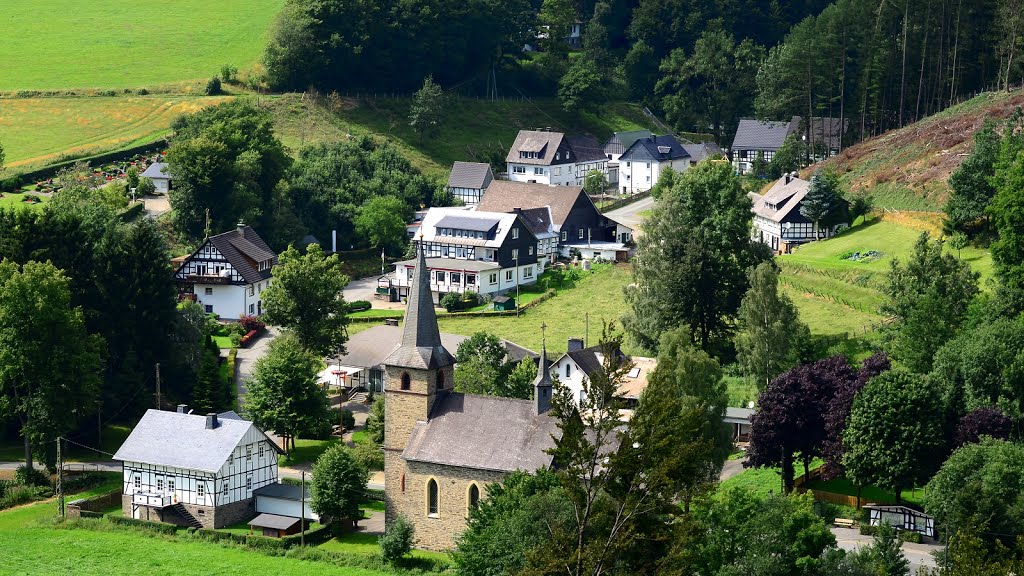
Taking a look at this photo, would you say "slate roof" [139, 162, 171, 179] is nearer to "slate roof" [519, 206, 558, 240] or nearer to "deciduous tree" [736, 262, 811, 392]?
"slate roof" [519, 206, 558, 240]

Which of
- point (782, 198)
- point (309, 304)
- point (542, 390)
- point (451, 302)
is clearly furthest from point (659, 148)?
point (542, 390)

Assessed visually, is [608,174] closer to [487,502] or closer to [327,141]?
[327,141]

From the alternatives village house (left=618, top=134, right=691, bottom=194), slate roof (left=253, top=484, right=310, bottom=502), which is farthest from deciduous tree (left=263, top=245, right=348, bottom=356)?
village house (left=618, top=134, right=691, bottom=194)

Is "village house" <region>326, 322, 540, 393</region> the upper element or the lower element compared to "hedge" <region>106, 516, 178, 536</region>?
A: upper

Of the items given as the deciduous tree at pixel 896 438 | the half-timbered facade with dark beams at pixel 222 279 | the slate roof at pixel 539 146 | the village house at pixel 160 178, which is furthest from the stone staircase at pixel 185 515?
the slate roof at pixel 539 146

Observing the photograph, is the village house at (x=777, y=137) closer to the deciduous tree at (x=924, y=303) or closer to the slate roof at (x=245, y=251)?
the slate roof at (x=245, y=251)

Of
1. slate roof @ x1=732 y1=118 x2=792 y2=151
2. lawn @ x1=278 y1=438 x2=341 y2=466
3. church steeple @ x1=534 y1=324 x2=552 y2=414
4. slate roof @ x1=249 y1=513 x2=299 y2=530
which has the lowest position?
slate roof @ x1=249 y1=513 x2=299 y2=530
